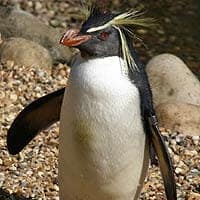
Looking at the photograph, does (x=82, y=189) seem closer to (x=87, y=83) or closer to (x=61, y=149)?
(x=61, y=149)

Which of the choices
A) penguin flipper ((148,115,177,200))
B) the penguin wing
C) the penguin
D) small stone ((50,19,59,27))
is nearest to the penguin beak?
the penguin

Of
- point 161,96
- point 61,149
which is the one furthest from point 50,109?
point 161,96

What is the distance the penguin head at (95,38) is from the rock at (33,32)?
250cm

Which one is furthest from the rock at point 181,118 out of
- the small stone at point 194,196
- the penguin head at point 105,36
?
the penguin head at point 105,36

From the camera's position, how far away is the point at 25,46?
5.00 metres

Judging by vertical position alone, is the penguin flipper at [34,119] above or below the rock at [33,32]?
above

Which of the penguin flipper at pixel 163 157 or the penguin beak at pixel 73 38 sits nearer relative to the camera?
the penguin beak at pixel 73 38

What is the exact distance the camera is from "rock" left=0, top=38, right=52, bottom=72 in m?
4.97

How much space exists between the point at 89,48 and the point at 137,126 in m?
0.37

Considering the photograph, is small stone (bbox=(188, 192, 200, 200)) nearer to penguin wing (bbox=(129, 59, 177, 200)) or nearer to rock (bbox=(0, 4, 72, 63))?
penguin wing (bbox=(129, 59, 177, 200))

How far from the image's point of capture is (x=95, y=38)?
275cm

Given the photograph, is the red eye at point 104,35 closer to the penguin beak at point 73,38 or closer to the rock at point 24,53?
the penguin beak at point 73,38

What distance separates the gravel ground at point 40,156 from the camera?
3803mm

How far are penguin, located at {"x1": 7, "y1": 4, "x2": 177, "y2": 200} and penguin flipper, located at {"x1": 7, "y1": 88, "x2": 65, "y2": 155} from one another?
0.31 metres
